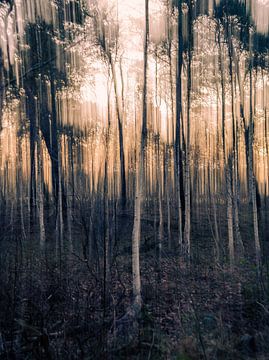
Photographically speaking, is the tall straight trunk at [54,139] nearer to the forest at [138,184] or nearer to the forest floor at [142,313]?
the forest at [138,184]

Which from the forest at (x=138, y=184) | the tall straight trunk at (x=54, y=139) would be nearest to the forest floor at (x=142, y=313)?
the forest at (x=138, y=184)

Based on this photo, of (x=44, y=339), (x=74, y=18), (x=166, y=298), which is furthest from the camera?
(x=74, y=18)

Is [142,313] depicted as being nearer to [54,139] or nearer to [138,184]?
[138,184]

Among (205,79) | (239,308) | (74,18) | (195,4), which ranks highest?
(195,4)

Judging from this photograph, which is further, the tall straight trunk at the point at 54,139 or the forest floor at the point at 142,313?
the tall straight trunk at the point at 54,139

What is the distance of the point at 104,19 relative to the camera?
10.9 metres

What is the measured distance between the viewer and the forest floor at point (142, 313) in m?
4.37

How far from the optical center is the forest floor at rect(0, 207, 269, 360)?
4.37 meters

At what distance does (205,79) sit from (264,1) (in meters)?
3.58

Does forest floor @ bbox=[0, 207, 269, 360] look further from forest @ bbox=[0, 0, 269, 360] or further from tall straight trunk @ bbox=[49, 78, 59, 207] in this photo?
tall straight trunk @ bbox=[49, 78, 59, 207]

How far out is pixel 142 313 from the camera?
6645 millimetres

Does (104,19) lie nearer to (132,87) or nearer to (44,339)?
(132,87)

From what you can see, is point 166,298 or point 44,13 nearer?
point 166,298

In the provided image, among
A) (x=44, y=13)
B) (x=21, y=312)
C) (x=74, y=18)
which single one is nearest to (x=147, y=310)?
(x=21, y=312)
